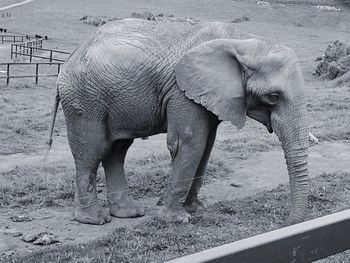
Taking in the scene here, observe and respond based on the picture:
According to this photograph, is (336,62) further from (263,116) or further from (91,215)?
Result: (91,215)

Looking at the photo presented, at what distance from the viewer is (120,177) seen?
24.2 feet

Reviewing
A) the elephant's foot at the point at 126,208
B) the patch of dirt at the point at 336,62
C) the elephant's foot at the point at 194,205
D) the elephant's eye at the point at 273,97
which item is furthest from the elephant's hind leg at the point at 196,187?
the patch of dirt at the point at 336,62

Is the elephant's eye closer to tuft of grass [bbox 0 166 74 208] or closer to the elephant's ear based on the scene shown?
the elephant's ear

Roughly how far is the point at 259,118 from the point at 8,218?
2830 millimetres

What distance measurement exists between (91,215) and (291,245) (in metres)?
4.77

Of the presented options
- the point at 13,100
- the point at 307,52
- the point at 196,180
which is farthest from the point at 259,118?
the point at 307,52

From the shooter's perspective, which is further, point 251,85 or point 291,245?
point 251,85

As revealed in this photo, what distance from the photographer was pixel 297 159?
6168 millimetres

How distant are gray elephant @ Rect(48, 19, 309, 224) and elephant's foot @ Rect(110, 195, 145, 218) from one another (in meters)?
0.21

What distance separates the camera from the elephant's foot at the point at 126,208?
714 cm

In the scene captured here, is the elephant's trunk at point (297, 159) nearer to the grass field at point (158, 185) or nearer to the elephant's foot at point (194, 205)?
the grass field at point (158, 185)

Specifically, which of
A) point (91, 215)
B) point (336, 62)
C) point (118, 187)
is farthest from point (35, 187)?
point (336, 62)

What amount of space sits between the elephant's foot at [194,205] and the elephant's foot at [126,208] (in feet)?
1.74

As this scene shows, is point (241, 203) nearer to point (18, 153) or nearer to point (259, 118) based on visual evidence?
point (259, 118)
